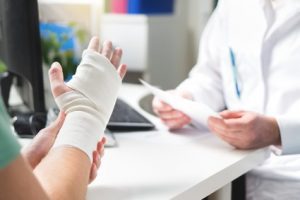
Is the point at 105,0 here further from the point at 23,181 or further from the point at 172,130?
the point at 23,181

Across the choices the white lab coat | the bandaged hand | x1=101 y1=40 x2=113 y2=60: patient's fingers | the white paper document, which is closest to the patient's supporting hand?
the bandaged hand

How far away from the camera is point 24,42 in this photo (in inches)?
42.3

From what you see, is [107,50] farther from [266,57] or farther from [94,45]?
[266,57]

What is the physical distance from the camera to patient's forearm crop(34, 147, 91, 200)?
58 cm

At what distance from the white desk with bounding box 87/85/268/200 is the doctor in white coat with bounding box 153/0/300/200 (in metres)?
0.05

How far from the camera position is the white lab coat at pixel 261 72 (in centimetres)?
Answer: 99

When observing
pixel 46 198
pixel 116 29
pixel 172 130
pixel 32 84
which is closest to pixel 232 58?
pixel 172 130

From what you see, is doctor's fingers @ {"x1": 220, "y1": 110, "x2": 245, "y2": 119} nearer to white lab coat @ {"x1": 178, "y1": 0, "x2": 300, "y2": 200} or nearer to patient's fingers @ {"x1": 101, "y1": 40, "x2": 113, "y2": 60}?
white lab coat @ {"x1": 178, "y1": 0, "x2": 300, "y2": 200}

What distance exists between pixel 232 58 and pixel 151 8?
1400mm

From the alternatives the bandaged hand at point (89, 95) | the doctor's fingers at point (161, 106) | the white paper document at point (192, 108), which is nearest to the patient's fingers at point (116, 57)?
the bandaged hand at point (89, 95)

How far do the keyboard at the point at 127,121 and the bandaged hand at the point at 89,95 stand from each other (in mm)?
299

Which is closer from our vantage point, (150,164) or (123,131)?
(150,164)

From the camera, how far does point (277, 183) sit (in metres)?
0.99

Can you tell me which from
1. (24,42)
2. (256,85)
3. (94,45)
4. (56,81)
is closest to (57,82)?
(56,81)
